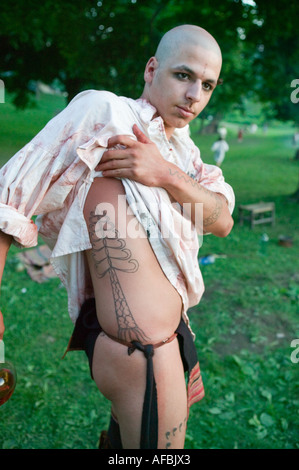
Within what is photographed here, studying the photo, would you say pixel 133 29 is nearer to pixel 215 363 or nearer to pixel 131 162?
pixel 215 363

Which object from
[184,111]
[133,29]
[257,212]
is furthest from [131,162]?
[133,29]

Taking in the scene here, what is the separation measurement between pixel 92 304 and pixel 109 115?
0.98 metres

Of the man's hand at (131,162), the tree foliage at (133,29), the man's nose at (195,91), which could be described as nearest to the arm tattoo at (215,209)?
the man's hand at (131,162)

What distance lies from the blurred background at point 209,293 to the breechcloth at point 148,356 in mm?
1518

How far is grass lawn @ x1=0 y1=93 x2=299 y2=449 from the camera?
3.36 metres

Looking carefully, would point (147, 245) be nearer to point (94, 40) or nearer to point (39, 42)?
point (94, 40)

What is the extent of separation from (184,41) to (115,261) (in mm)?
1097

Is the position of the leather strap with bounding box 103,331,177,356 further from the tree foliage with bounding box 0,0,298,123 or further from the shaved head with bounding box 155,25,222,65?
the tree foliage with bounding box 0,0,298,123

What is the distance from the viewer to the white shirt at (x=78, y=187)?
5.17 feet

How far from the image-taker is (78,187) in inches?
67.2

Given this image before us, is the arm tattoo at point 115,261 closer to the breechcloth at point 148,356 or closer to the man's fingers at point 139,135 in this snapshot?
the breechcloth at point 148,356

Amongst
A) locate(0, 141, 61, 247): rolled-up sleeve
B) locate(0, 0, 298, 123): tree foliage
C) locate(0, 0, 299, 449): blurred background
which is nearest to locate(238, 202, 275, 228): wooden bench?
locate(0, 0, 299, 449): blurred background

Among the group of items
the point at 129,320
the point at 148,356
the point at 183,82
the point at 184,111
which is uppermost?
the point at 183,82
